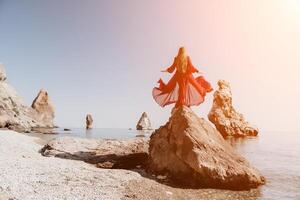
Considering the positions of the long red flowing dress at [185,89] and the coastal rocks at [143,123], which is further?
the coastal rocks at [143,123]

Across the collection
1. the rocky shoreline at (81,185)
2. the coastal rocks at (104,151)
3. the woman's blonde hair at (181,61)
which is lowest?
the rocky shoreline at (81,185)

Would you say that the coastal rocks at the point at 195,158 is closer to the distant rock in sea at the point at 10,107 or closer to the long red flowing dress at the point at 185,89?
the long red flowing dress at the point at 185,89

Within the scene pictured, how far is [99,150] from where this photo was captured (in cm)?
2236

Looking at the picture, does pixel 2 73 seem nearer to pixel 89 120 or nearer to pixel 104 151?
pixel 104 151

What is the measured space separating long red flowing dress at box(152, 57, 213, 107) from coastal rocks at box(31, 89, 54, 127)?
98.5 metres

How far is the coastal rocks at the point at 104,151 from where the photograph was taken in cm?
2069

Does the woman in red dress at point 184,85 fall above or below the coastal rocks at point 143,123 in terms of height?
below

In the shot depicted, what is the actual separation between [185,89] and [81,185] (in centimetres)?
1056

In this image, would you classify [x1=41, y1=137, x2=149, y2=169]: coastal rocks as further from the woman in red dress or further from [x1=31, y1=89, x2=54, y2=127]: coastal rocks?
[x1=31, y1=89, x2=54, y2=127]: coastal rocks

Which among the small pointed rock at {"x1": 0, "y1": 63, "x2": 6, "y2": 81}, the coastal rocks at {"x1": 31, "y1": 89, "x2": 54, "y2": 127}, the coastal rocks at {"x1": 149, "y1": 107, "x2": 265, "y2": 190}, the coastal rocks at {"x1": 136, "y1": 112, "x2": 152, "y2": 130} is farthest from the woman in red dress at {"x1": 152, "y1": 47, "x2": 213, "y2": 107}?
the coastal rocks at {"x1": 136, "y1": 112, "x2": 152, "y2": 130}

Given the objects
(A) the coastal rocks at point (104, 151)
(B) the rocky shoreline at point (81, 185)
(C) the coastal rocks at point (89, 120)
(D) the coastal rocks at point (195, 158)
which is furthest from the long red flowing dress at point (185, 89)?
(C) the coastal rocks at point (89, 120)

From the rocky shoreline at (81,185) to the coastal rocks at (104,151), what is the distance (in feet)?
13.4

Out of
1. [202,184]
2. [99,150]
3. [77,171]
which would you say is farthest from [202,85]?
[77,171]

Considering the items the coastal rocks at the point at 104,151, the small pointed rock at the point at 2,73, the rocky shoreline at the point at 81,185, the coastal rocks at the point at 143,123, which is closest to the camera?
the rocky shoreline at the point at 81,185
